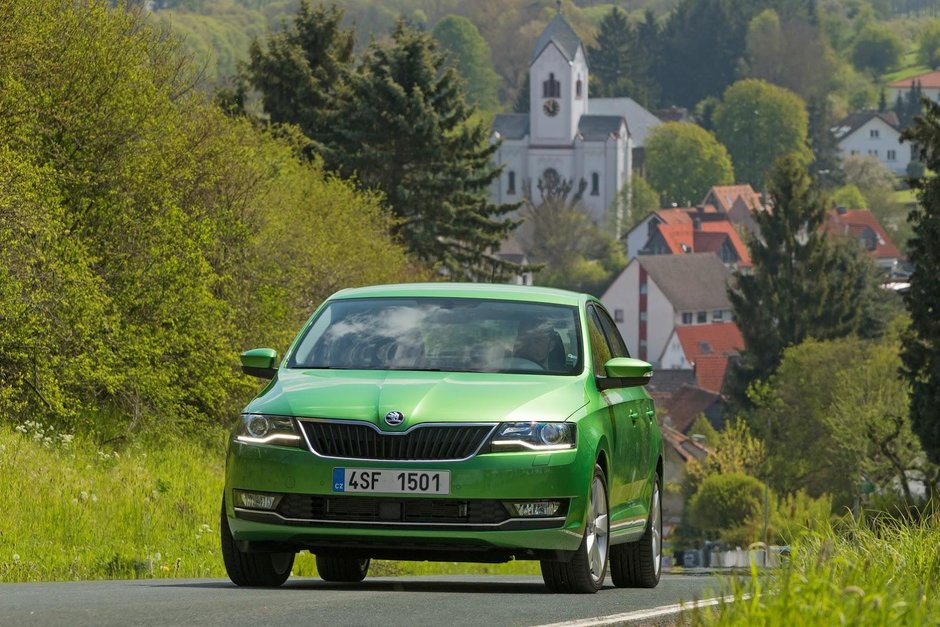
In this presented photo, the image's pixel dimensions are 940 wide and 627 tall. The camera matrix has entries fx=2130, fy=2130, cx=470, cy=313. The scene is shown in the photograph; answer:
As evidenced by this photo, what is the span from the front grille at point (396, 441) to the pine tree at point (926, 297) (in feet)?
110

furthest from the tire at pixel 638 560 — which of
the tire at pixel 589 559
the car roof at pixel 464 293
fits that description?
the car roof at pixel 464 293

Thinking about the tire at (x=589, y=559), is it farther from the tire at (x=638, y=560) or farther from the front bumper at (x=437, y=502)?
the tire at (x=638, y=560)

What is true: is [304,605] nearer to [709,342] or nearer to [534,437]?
[534,437]

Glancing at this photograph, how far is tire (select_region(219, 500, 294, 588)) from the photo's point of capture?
407 inches

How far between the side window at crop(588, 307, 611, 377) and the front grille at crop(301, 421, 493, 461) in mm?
1195

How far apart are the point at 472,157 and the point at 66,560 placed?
46.8 m

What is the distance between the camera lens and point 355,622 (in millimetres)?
8477

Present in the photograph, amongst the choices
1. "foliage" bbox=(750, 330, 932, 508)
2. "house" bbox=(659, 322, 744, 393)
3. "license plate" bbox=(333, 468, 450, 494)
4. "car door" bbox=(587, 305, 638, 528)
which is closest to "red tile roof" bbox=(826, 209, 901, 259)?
"house" bbox=(659, 322, 744, 393)

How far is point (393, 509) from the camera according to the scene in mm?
9789

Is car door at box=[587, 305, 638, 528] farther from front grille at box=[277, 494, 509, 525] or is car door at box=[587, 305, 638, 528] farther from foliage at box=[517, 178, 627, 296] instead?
foliage at box=[517, 178, 627, 296]

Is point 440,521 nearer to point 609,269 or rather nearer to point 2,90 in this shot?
point 2,90

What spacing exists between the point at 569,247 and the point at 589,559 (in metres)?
181

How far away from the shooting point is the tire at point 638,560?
11.7m

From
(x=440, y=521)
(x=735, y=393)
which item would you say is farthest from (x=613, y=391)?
(x=735, y=393)
